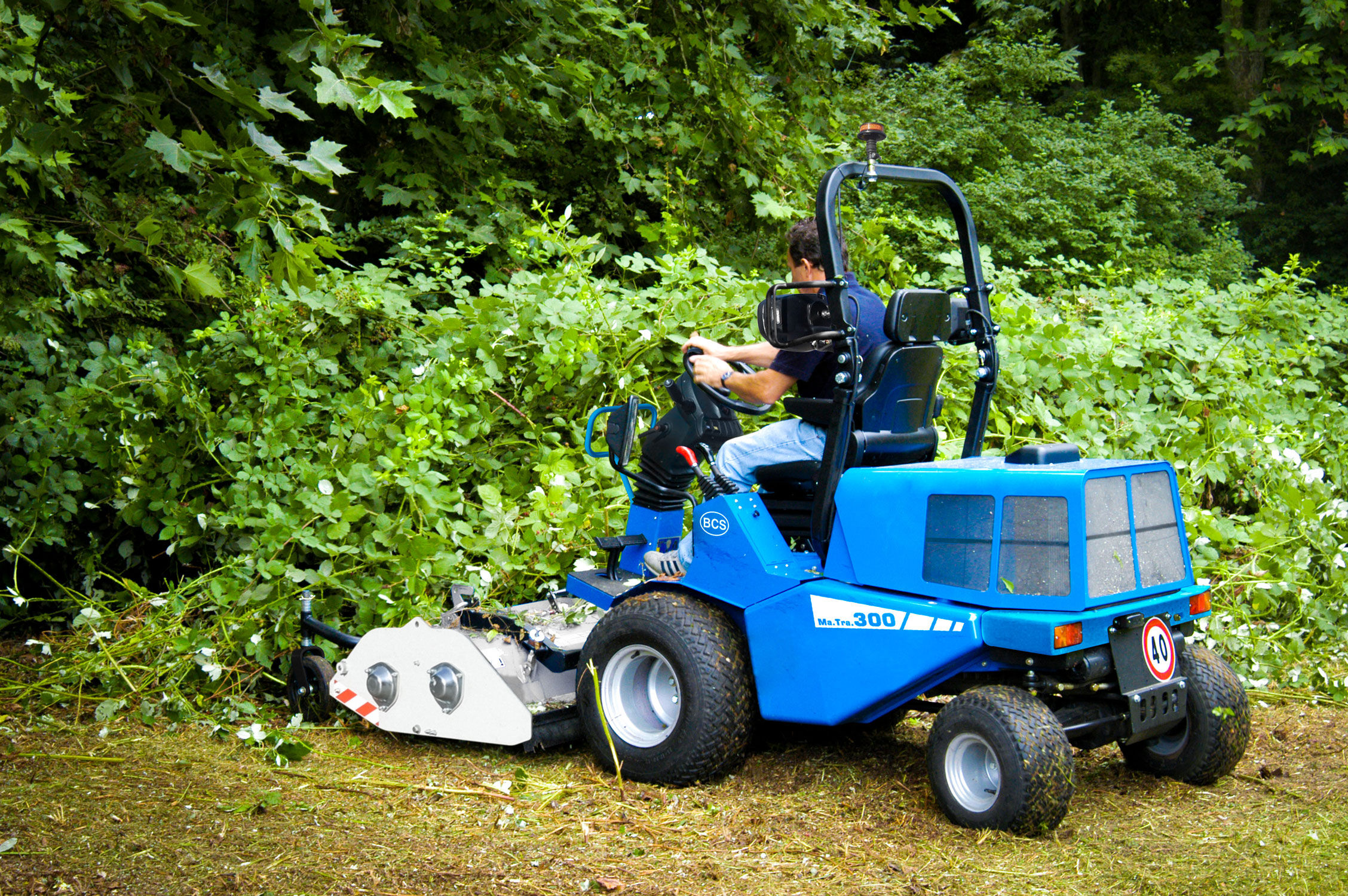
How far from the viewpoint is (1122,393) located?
20.6 feet

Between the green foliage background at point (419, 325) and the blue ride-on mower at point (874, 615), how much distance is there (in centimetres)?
93

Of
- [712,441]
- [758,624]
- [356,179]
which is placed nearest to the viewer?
[758,624]

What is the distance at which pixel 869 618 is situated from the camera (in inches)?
136

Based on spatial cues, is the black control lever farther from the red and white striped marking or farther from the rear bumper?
the red and white striped marking

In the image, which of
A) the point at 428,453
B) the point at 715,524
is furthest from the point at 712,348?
the point at 428,453

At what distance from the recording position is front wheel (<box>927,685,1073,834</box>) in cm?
312

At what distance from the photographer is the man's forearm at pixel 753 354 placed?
4000 millimetres

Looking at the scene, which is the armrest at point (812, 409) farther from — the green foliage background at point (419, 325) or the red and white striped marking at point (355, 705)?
the red and white striped marking at point (355, 705)

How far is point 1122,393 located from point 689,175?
3282 millimetres

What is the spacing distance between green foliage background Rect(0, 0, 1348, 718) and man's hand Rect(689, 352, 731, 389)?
1.27 m

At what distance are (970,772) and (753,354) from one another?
59.9 inches

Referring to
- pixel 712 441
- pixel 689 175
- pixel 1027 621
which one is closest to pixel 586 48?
pixel 689 175

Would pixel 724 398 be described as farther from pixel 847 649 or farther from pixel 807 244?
pixel 847 649

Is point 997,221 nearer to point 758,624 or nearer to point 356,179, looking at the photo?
point 356,179
